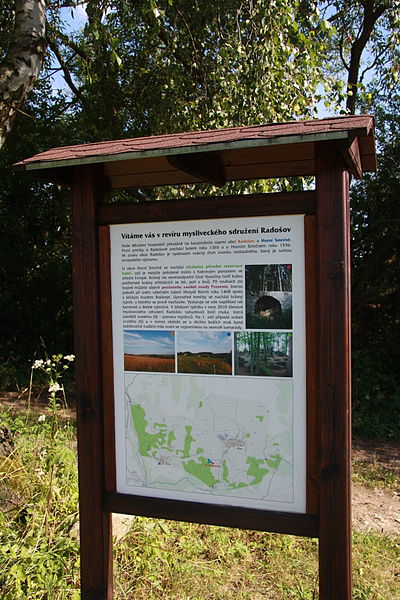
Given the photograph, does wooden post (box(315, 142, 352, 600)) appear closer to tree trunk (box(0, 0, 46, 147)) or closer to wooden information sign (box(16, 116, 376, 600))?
wooden information sign (box(16, 116, 376, 600))

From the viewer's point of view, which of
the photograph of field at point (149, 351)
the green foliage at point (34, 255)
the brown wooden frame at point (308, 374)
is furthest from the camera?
the green foliage at point (34, 255)

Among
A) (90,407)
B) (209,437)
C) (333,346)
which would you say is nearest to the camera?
(333,346)

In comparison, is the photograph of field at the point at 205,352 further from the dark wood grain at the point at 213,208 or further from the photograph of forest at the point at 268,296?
the dark wood grain at the point at 213,208

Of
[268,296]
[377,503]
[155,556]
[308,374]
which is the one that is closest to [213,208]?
[268,296]

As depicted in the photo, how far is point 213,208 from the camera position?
2303 mm

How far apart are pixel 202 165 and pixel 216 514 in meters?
1.51

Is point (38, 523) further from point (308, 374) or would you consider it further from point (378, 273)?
point (378, 273)

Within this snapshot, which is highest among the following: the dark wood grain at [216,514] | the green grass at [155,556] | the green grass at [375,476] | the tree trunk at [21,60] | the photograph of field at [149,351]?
the tree trunk at [21,60]

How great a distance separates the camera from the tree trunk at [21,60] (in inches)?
171

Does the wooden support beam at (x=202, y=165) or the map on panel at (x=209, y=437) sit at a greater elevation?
the wooden support beam at (x=202, y=165)

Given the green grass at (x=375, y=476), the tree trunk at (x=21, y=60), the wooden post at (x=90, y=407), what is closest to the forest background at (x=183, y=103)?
the tree trunk at (x=21, y=60)

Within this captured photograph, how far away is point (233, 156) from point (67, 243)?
7993mm

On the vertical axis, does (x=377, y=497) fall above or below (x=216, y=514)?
below

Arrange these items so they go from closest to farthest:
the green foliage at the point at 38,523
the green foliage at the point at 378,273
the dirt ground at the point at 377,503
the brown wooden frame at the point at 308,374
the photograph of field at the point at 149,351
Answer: the brown wooden frame at the point at 308,374 → the photograph of field at the point at 149,351 → the green foliage at the point at 38,523 → the dirt ground at the point at 377,503 → the green foliage at the point at 378,273
